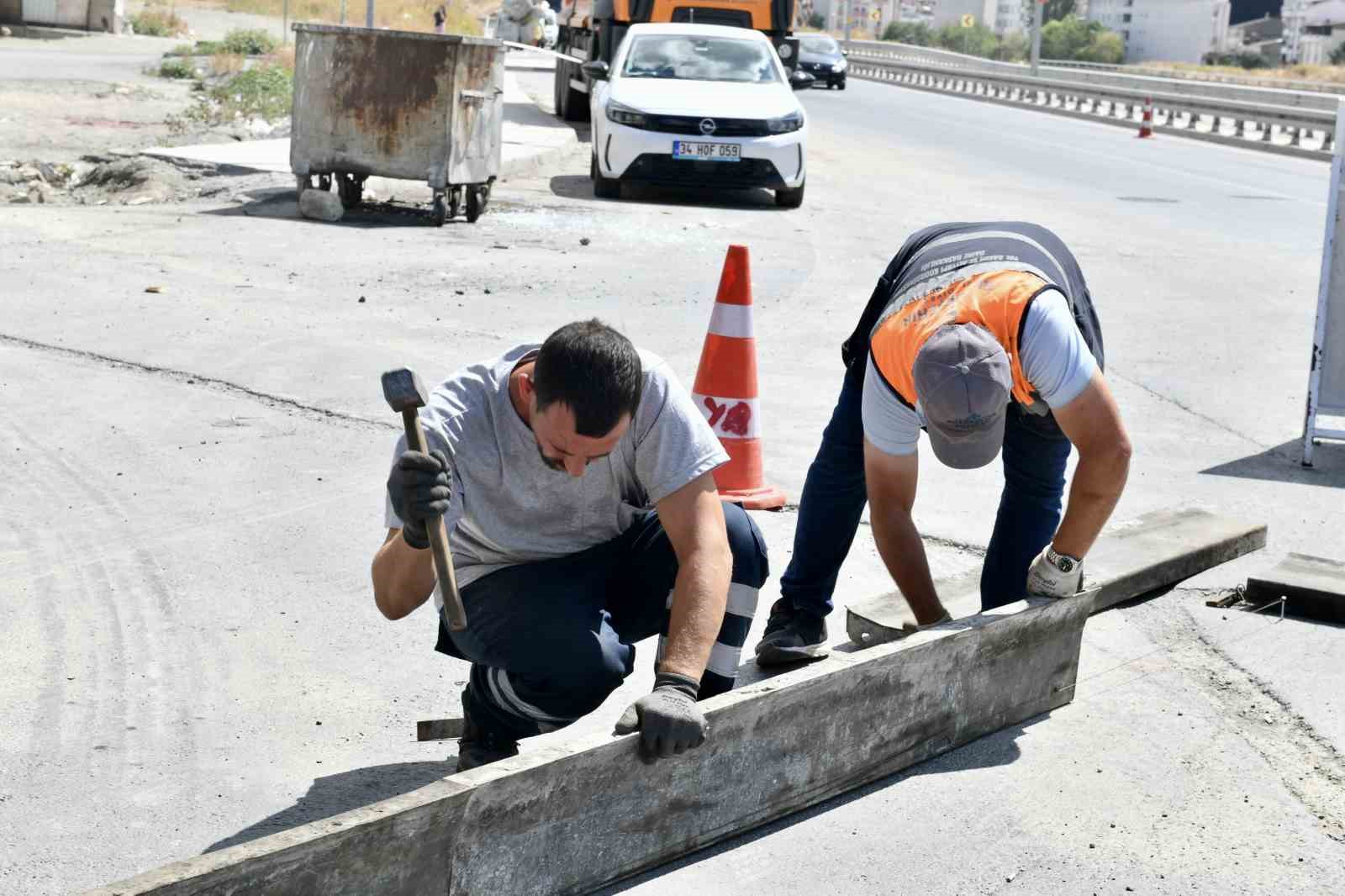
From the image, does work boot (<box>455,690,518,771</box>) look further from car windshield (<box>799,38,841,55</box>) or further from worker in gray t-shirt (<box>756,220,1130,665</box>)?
car windshield (<box>799,38,841,55</box>)

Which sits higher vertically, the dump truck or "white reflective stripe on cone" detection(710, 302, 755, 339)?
the dump truck

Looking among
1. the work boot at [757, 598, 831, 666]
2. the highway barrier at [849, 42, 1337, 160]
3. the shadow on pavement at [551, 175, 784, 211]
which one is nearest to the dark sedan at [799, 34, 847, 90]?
the highway barrier at [849, 42, 1337, 160]

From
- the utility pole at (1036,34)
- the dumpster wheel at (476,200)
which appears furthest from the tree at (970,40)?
the dumpster wheel at (476,200)

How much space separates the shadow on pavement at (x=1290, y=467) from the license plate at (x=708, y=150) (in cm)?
738

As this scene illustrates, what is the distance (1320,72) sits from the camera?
252ft

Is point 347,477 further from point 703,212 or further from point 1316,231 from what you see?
point 1316,231

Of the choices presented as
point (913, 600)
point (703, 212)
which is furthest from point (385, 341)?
point (703, 212)

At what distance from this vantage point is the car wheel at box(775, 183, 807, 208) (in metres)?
14.1

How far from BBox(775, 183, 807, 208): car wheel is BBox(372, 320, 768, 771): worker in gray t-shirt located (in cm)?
1073

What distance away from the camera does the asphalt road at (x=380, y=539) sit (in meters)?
3.41

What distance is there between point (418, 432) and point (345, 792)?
0.91 meters

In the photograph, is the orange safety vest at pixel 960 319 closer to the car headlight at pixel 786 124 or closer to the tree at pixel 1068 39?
the car headlight at pixel 786 124

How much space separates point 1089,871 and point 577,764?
1128mm

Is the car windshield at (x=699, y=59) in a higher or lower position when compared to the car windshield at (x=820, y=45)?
lower
